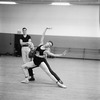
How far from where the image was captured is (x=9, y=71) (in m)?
6.92

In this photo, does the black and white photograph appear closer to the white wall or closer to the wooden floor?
the white wall

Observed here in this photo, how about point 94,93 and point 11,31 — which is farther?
point 11,31

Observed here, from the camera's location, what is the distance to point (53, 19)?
1109 cm

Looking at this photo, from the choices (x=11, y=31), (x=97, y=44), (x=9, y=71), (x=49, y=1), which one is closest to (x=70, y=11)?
(x=49, y=1)

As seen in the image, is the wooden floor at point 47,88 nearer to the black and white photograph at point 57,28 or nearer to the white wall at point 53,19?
the black and white photograph at point 57,28

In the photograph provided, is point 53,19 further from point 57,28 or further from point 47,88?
point 47,88

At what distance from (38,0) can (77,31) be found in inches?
114

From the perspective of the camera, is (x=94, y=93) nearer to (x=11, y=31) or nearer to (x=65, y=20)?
(x=65, y=20)

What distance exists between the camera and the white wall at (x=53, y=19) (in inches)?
424

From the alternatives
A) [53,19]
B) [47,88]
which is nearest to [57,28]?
[53,19]

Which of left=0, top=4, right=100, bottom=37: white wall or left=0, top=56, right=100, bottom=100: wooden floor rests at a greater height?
left=0, top=4, right=100, bottom=37: white wall

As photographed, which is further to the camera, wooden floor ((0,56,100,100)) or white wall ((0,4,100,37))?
white wall ((0,4,100,37))

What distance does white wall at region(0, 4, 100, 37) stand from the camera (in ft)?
35.3

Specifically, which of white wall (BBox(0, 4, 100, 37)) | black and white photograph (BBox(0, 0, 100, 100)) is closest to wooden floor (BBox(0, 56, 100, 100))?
black and white photograph (BBox(0, 0, 100, 100))
